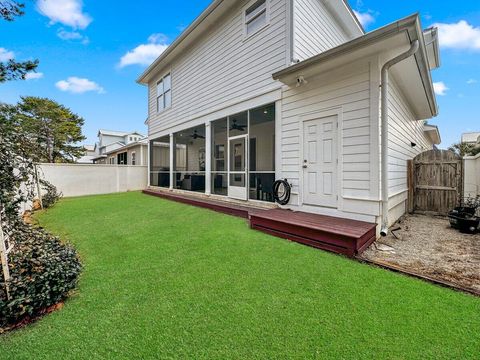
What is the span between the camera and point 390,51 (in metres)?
3.55

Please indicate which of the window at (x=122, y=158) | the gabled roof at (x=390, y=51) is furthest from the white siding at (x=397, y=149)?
the window at (x=122, y=158)

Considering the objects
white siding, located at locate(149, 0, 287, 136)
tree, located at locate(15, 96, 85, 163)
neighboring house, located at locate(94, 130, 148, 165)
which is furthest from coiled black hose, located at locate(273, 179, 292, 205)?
tree, located at locate(15, 96, 85, 163)

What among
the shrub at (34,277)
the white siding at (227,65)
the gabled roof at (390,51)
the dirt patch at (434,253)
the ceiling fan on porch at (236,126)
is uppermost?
the white siding at (227,65)

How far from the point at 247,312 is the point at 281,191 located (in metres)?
3.47

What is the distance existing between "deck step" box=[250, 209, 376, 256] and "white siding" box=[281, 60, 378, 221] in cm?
47

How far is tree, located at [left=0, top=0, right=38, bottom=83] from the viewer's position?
286 centimetres

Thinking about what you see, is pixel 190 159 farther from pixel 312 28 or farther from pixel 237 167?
pixel 312 28

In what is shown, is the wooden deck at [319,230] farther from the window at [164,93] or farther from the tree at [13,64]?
the window at [164,93]

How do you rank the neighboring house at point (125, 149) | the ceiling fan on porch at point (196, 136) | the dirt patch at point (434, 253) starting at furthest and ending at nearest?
the neighboring house at point (125, 149) → the ceiling fan on porch at point (196, 136) → the dirt patch at point (434, 253)

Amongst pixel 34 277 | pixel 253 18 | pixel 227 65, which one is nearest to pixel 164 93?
pixel 227 65

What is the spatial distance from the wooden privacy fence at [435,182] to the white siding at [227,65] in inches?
180

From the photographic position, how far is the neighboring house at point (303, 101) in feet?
12.3

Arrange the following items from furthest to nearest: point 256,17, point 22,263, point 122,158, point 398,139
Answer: point 122,158
point 256,17
point 398,139
point 22,263

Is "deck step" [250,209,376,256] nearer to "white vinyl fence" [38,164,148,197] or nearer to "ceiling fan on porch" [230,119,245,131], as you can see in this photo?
"ceiling fan on porch" [230,119,245,131]
